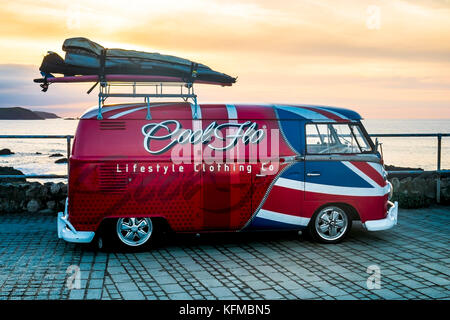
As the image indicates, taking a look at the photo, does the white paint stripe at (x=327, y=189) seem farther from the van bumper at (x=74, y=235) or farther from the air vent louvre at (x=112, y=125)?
the van bumper at (x=74, y=235)

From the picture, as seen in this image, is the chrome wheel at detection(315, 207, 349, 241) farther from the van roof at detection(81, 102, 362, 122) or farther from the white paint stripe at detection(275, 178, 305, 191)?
the van roof at detection(81, 102, 362, 122)

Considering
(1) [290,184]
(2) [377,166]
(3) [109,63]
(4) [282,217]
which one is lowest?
(4) [282,217]

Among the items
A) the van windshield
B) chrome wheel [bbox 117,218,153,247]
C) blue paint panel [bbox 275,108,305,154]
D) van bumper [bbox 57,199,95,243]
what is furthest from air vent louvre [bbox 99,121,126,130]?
the van windshield

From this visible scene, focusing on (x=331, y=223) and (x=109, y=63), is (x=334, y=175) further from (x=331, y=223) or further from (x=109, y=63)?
(x=109, y=63)

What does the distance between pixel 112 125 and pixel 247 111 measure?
2.02 meters

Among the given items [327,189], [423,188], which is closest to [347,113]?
[327,189]

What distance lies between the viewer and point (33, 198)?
Result: 1198cm

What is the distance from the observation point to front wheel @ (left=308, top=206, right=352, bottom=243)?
8.89 metres

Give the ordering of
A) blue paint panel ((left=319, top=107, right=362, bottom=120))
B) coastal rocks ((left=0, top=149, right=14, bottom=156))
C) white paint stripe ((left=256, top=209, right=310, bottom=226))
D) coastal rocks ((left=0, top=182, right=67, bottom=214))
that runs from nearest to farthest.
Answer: white paint stripe ((left=256, top=209, right=310, bottom=226)), blue paint panel ((left=319, top=107, right=362, bottom=120)), coastal rocks ((left=0, top=182, right=67, bottom=214)), coastal rocks ((left=0, top=149, right=14, bottom=156))

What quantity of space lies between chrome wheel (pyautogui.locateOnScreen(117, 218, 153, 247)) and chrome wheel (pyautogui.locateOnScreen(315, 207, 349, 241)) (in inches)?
104

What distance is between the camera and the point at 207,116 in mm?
8406

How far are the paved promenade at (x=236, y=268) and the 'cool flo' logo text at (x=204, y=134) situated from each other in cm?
163
